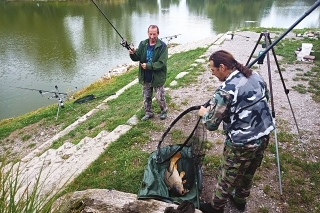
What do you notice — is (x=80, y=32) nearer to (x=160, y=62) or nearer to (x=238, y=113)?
(x=160, y=62)

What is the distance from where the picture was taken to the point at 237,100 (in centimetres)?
261

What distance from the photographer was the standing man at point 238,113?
262 cm

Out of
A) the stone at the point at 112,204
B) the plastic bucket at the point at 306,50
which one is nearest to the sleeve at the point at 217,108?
the stone at the point at 112,204

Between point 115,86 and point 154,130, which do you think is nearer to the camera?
point 154,130

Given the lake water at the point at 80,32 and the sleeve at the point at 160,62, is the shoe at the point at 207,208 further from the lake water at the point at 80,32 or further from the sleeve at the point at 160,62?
the lake water at the point at 80,32

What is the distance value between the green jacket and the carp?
2.19 m

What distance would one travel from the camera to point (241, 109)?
8.71ft

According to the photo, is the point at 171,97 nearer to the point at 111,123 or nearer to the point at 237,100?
the point at 111,123

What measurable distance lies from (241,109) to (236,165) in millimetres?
Result: 725

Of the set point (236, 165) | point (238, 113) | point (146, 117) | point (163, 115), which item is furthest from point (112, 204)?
point (163, 115)

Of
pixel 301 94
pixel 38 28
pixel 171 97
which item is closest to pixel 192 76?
pixel 171 97

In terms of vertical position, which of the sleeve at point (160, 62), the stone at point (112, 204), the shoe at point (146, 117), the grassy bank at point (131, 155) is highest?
the sleeve at point (160, 62)

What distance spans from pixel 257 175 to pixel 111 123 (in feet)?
12.8

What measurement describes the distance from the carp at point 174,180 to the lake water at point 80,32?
11133mm
